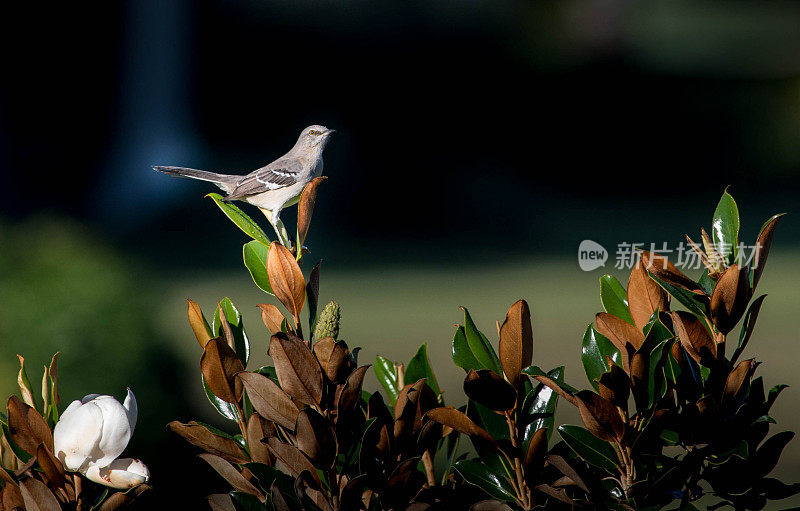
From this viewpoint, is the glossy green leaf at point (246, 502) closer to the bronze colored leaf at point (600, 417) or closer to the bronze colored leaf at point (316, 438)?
the bronze colored leaf at point (316, 438)

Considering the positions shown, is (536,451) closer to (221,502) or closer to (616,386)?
(616,386)

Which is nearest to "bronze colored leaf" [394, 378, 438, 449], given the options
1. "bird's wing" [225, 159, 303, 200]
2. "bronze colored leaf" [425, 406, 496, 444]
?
"bronze colored leaf" [425, 406, 496, 444]

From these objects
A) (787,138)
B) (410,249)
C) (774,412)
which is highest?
(787,138)

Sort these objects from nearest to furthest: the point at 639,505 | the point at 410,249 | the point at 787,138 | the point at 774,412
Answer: the point at 639,505, the point at 774,412, the point at 410,249, the point at 787,138

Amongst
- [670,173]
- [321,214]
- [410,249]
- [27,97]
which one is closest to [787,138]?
[670,173]

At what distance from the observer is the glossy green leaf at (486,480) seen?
23.2 inches

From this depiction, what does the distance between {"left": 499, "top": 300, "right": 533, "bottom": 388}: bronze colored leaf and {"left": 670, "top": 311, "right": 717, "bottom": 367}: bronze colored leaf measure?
0.13m

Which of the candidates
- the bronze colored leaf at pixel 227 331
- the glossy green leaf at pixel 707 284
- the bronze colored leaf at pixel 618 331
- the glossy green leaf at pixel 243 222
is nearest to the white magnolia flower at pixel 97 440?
the bronze colored leaf at pixel 227 331

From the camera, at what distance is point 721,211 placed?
0.64 m

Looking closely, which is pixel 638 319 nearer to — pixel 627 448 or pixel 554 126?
pixel 627 448

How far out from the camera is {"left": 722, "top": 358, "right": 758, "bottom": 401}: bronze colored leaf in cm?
58

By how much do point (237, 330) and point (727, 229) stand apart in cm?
46

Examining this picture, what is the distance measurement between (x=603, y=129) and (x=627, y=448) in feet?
25.7

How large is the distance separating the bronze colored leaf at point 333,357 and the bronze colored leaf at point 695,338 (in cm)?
28
